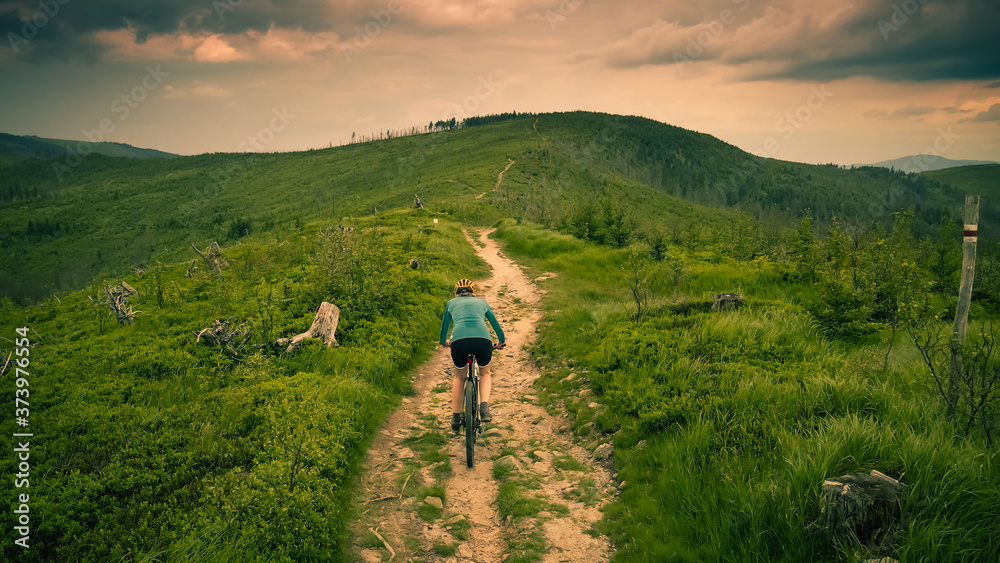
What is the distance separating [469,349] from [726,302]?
22.7 ft

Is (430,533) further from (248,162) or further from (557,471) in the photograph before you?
(248,162)

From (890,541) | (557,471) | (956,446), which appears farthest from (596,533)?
(956,446)

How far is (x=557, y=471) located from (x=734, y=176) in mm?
181398

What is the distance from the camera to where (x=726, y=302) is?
33.3 feet

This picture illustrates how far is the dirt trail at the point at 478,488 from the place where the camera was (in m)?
4.73

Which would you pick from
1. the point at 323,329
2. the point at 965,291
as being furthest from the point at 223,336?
the point at 965,291

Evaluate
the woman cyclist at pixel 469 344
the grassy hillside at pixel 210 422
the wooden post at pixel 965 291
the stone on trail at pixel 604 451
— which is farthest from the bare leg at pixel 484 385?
the wooden post at pixel 965 291

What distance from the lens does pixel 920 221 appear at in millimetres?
123188

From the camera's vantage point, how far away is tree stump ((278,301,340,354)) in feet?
30.0

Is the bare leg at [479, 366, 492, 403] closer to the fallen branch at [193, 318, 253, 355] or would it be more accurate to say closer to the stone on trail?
the stone on trail

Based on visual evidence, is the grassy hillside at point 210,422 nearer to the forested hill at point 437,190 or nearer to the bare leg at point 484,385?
the bare leg at point 484,385

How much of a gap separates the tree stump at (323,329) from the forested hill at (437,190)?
16.9 m

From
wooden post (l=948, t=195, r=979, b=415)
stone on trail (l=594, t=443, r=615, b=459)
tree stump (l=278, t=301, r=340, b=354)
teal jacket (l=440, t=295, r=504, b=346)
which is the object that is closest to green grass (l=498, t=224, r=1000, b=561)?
stone on trail (l=594, t=443, r=615, b=459)

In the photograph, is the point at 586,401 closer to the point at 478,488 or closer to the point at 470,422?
the point at 470,422
